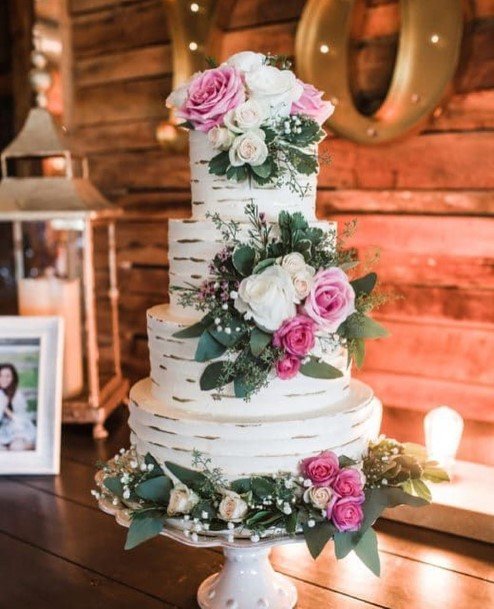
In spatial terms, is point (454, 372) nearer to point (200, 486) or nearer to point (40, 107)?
point (200, 486)

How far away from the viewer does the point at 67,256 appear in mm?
2023

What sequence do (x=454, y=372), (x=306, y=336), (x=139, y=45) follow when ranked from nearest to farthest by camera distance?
(x=306, y=336) < (x=454, y=372) < (x=139, y=45)

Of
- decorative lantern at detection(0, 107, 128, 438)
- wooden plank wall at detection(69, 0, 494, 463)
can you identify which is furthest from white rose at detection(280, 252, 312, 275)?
decorative lantern at detection(0, 107, 128, 438)

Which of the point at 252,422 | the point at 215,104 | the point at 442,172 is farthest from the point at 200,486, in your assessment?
the point at 442,172

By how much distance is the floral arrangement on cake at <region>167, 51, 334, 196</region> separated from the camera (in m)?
1.04

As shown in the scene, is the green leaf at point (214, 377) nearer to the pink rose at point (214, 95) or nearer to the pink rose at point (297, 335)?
the pink rose at point (297, 335)

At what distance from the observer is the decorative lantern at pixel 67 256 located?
1.77 meters

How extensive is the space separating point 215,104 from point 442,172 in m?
0.76

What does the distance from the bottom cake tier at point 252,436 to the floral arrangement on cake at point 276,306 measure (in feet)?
0.19

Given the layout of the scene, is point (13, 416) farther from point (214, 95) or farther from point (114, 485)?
point (214, 95)

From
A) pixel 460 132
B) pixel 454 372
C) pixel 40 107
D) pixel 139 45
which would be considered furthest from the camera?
pixel 139 45

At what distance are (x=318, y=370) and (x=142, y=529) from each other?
1.17ft

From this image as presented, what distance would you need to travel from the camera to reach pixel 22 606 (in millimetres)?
1164

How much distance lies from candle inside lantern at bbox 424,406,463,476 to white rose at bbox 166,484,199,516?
630 mm
